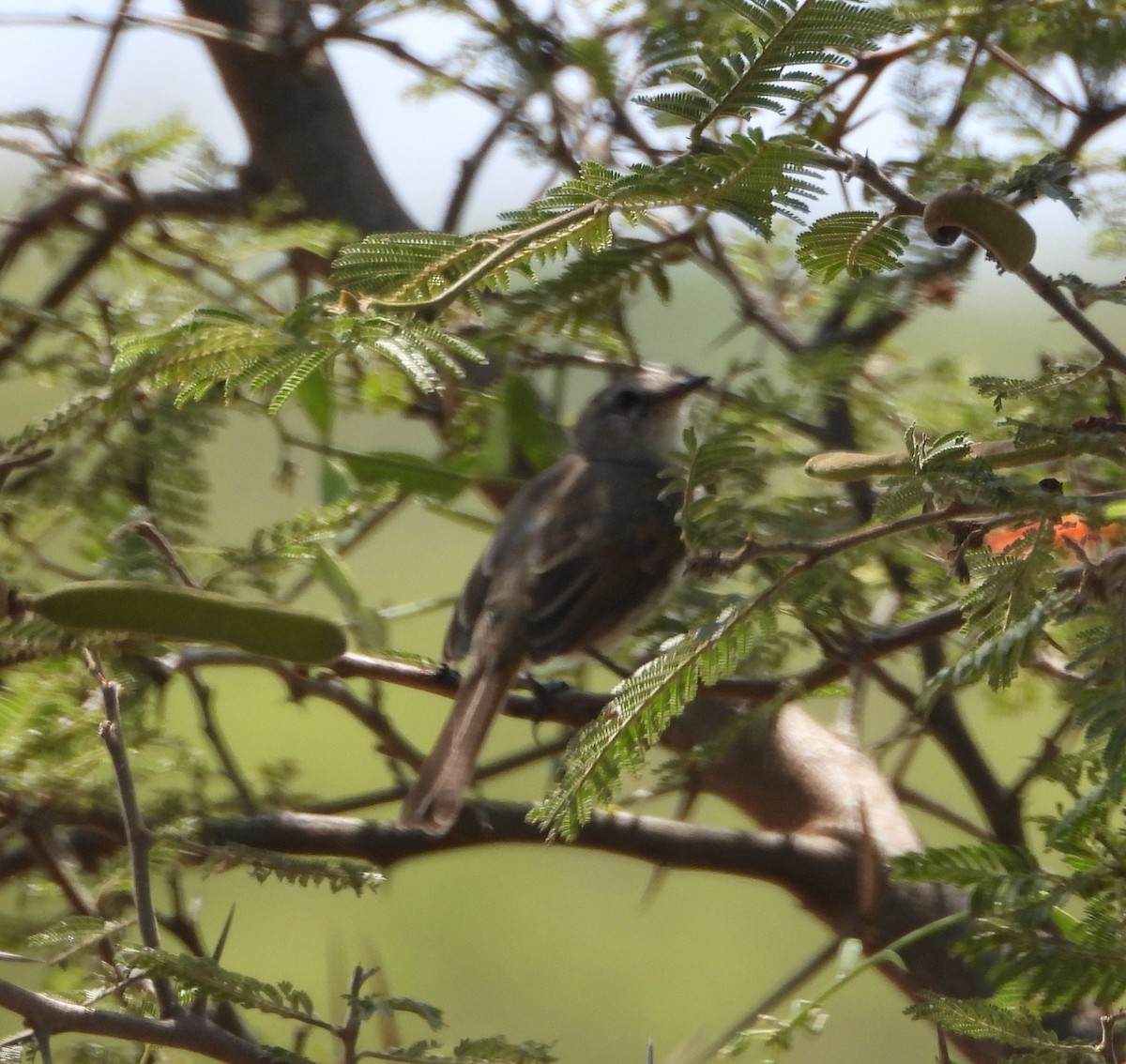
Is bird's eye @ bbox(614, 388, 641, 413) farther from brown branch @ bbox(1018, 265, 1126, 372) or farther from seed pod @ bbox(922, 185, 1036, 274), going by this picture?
seed pod @ bbox(922, 185, 1036, 274)

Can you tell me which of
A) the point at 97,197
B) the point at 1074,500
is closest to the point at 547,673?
the point at 97,197

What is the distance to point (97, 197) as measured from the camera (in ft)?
8.93

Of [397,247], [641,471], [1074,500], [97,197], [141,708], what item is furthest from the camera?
[641,471]

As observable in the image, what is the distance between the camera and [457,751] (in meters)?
2.28

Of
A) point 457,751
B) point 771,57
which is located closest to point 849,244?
point 771,57

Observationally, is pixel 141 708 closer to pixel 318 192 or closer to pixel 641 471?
pixel 318 192

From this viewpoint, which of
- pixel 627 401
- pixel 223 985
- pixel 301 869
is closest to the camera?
pixel 223 985

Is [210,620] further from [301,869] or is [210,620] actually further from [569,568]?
[569,568]

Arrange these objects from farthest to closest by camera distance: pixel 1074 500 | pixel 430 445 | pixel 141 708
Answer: pixel 430 445, pixel 141 708, pixel 1074 500

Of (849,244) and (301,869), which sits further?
(301,869)

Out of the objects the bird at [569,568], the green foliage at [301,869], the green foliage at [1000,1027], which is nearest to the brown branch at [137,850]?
the green foliage at [301,869]

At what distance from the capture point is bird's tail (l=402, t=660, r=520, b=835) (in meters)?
2.06

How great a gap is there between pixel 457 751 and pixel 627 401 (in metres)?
1.94

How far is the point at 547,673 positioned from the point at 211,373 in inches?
102
